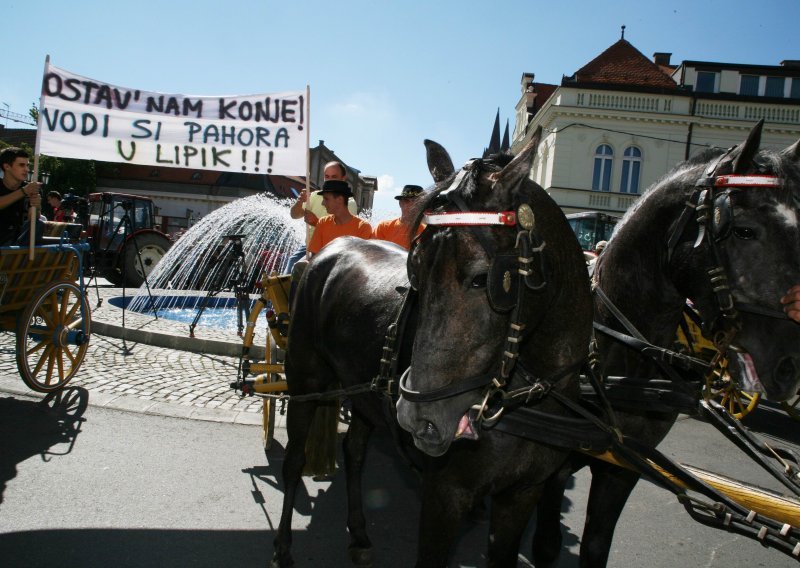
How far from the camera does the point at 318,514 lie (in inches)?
144

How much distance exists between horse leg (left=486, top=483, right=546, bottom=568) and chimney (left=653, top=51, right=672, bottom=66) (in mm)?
36468

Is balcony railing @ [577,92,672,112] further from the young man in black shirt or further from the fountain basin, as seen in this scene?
the young man in black shirt

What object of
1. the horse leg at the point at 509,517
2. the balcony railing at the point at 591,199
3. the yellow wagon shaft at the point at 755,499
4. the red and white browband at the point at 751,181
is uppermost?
the balcony railing at the point at 591,199

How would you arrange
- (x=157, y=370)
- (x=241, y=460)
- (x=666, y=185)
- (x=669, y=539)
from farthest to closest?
(x=157, y=370)
(x=241, y=460)
(x=669, y=539)
(x=666, y=185)

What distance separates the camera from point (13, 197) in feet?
16.6

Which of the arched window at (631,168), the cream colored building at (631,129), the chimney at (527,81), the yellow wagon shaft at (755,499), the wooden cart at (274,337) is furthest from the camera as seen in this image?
the chimney at (527,81)

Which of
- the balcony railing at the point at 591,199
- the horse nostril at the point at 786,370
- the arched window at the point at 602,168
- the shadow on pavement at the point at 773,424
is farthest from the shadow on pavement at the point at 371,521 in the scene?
the arched window at the point at 602,168

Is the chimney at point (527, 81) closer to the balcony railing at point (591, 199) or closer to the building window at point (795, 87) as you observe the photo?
the balcony railing at point (591, 199)

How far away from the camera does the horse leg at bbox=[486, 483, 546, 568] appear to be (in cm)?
211

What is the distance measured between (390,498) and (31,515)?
227 cm

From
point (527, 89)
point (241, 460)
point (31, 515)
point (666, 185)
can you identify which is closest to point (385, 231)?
point (241, 460)

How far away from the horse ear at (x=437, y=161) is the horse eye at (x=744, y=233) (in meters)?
1.09

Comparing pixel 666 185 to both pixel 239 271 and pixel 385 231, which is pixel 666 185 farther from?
pixel 239 271

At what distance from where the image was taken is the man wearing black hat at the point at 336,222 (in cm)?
446
